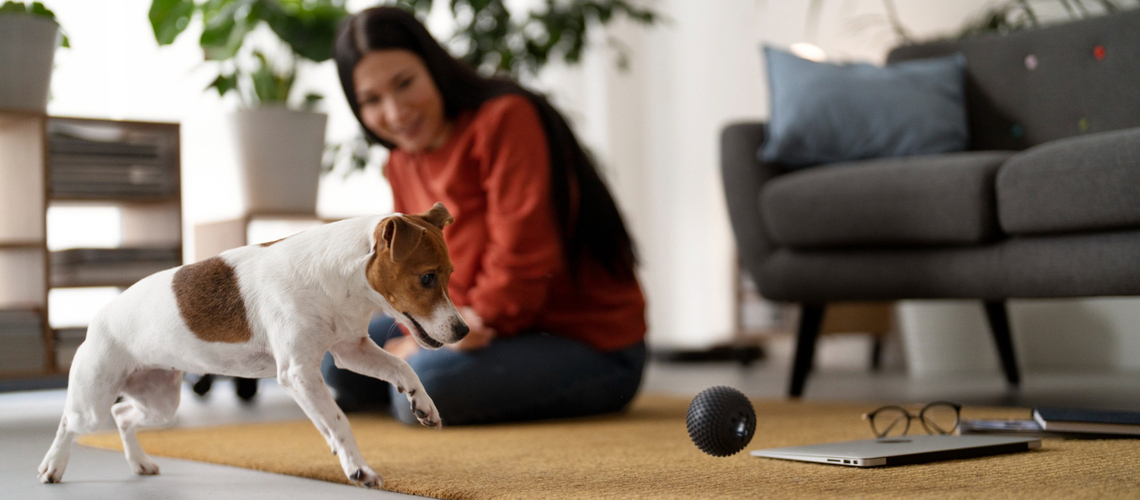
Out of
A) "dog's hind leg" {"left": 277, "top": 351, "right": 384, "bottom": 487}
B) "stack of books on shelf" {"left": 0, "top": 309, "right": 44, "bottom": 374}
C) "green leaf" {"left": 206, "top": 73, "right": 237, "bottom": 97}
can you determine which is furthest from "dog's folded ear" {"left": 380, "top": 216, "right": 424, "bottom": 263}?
"green leaf" {"left": 206, "top": 73, "right": 237, "bottom": 97}

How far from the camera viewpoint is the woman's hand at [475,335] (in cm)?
170

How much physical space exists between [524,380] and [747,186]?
74cm

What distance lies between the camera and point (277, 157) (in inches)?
96.7

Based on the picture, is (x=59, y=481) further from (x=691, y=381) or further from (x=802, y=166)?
(x=691, y=381)

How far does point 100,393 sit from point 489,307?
793 mm

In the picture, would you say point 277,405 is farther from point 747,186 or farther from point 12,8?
point 747,186

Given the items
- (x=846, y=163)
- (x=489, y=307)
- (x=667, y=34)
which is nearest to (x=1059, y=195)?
(x=846, y=163)

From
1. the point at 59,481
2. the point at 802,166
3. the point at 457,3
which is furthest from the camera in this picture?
the point at 457,3

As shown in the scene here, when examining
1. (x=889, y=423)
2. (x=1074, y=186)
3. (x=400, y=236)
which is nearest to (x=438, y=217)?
(x=400, y=236)

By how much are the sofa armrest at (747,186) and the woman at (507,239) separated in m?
0.38

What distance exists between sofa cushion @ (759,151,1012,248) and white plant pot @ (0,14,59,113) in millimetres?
1598

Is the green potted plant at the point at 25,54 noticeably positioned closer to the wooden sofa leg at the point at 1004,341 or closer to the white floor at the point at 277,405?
the white floor at the point at 277,405

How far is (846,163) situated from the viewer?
2.19 metres

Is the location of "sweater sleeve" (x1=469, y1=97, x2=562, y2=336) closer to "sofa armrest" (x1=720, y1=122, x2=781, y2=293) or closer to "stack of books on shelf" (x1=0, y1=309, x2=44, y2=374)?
"sofa armrest" (x1=720, y1=122, x2=781, y2=293)
